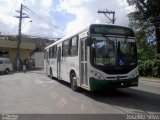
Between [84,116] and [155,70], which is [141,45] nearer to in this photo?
[155,70]

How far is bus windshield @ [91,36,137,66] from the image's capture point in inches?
476

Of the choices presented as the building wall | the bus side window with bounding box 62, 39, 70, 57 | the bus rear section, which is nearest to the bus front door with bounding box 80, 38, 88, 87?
the bus rear section

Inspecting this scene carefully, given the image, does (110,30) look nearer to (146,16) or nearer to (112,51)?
(112,51)

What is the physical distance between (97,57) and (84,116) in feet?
12.7

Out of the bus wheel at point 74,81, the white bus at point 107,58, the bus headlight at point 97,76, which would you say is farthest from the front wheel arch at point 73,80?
the bus headlight at point 97,76

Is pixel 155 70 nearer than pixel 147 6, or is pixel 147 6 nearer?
pixel 155 70

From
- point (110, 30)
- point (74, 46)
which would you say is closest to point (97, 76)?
point (110, 30)

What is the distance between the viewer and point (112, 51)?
12.3 meters

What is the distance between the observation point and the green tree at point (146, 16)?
36.1 metres

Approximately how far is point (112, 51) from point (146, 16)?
26.9 metres

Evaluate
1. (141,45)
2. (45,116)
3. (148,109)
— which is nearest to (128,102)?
(148,109)

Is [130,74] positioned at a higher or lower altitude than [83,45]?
lower

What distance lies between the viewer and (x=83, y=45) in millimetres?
13234

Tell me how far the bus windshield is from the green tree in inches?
947
